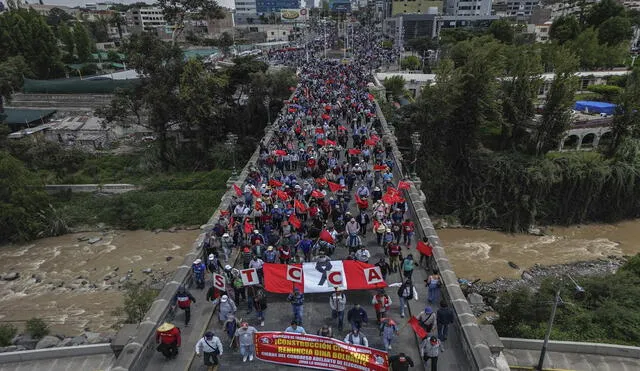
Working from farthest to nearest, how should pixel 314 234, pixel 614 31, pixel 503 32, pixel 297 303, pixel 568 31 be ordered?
pixel 503 32 < pixel 568 31 < pixel 614 31 < pixel 314 234 < pixel 297 303

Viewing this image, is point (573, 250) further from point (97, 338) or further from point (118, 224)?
point (118, 224)

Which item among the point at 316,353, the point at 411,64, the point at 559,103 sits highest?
the point at 559,103

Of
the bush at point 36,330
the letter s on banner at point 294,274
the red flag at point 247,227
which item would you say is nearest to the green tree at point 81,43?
the bush at point 36,330

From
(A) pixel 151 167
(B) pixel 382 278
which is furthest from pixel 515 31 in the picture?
(B) pixel 382 278

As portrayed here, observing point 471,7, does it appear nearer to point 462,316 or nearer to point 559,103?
point 559,103

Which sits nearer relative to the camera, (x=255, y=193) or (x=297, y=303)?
(x=297, y=303)

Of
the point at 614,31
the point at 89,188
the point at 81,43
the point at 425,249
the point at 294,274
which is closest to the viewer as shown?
→ the point at 294,274

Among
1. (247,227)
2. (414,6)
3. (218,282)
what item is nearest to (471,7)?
(414,6)

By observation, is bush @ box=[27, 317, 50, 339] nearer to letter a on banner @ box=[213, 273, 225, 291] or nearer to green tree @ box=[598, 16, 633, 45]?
letter a on banner @ box=[213, 273, 225, 291]
